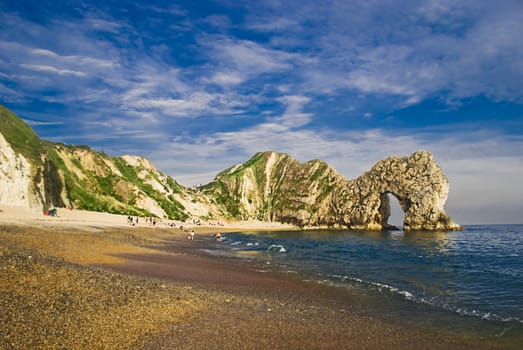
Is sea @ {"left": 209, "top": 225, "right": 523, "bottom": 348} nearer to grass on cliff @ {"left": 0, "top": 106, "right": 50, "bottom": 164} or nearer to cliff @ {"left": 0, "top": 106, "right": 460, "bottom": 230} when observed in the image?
cliff @ {"left": 0, "top": 106, "right": 460, "bottom": 230}

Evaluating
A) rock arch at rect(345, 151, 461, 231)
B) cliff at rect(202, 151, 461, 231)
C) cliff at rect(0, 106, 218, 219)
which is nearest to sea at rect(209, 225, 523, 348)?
cliff at rect(0, 106, 218, 219)

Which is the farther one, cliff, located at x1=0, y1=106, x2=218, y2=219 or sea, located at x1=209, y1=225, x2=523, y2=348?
cliff, located at x1=0, y1=106, x2=218, y2=219

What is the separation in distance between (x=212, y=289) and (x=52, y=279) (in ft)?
22.5

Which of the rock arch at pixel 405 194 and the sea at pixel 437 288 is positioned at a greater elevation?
the rock arch at pixel 405 194

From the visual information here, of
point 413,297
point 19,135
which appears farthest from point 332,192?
point 413,297

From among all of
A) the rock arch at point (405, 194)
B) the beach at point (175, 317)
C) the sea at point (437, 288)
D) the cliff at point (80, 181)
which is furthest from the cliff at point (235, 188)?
the sea at point (437, 288)

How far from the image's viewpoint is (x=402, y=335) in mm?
11047

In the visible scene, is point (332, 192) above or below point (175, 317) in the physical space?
above

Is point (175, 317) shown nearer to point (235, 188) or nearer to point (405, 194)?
point (405, 194)

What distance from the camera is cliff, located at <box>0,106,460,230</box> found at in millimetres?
54375

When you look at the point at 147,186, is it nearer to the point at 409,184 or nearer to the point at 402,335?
the point at 409,184

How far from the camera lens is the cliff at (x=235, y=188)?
54.4 meters

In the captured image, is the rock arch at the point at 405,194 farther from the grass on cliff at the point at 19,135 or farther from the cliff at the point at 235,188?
the grass on cliff at the point at 19,135

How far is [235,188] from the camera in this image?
167500 mm
